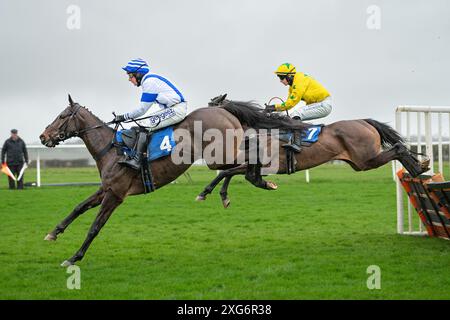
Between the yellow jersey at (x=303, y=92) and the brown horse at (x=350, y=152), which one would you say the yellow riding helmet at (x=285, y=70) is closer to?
the yellow jersey at (x=303, y=92)

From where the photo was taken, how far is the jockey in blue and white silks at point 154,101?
25.7 ft

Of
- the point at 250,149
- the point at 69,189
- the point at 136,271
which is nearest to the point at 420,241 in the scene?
the point at 250,149

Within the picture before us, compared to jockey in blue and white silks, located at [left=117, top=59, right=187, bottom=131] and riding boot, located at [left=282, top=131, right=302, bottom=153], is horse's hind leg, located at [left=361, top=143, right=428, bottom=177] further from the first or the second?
jockey in blue and white silks, located at [left=117, top=59, right=187, bottom=131]

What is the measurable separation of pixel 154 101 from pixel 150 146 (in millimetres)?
526

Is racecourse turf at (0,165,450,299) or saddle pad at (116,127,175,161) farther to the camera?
saddle pad at (116,127,175,161)

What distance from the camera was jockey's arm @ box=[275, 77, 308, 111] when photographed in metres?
8.99

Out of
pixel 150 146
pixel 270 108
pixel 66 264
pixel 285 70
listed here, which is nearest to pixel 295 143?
pixel 270 108

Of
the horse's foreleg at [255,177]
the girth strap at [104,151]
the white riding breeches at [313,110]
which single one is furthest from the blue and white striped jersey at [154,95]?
the white riding breeches at [313,110]

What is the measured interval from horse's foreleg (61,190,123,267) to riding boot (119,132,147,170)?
0.38 metres

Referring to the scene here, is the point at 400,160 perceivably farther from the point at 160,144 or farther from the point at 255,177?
the point at 160,144

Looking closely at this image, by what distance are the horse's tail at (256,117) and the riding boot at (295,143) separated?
11 centimetres

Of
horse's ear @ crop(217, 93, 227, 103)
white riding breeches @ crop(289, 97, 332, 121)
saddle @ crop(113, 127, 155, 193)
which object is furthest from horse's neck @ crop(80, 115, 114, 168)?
white riding breeches @ crop(289, 97, 332, 121)

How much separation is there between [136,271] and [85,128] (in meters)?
2.08
